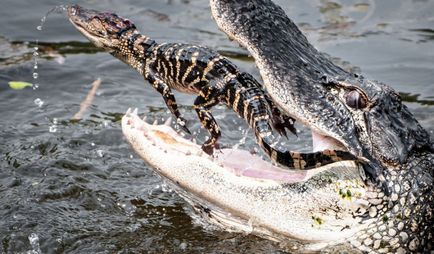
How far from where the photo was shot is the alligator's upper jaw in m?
3.89

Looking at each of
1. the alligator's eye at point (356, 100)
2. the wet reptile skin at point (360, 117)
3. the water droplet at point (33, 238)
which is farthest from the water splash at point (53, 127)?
the alligator's eye at point (356, 100)

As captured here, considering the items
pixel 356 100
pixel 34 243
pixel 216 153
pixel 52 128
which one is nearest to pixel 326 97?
pixel 356 100

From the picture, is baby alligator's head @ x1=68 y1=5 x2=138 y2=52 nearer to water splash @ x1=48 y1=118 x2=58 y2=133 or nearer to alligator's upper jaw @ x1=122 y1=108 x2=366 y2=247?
alligator's upper jaw @ x1=122 y1=108 x2=366 y2=247

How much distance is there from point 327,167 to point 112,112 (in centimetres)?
265

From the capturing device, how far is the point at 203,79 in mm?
4191

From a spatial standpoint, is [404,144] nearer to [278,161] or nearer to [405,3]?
[278,161]

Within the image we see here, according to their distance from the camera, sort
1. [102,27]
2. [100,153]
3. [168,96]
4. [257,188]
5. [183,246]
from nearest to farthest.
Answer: [257,188] < [168,96] < [102,27] < [183,246] < [100,153]

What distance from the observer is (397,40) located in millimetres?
7258

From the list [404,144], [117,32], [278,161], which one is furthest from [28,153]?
[404,144]

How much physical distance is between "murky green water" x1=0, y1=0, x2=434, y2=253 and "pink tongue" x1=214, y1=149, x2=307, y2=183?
46 cm

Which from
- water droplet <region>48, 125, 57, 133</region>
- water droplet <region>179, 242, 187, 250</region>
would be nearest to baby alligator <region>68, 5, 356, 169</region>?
water droplet <region>179, 242, 187, 250</region>

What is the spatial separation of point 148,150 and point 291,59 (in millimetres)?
878

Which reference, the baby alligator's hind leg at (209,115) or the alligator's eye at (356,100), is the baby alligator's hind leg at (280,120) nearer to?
the baby alligator's hind leg at (209,115)

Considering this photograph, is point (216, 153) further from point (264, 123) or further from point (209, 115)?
point (264, 123)
